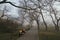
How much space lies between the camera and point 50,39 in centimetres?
943

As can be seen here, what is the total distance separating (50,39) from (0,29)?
3.35 meters

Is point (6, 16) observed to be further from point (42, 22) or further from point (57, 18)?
point (57, 18)

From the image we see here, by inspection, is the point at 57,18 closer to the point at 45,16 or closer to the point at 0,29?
the point at 45,16

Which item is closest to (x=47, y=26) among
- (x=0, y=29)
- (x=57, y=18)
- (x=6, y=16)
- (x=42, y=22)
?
(x=42, y=22)

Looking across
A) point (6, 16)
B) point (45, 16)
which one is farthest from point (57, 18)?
point (6, 16)

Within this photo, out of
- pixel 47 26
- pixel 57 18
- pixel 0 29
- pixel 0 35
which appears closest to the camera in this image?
pixel 0 35

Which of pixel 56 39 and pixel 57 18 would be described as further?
pixel 57 18

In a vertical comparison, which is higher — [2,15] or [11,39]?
[2,15]

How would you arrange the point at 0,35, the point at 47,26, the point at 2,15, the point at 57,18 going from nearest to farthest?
the point at 0,35
the point at 2,15
the point at 47,26
the point at 57,18

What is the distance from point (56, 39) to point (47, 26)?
419 centimetres

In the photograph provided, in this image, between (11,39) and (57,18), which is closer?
(11,39)

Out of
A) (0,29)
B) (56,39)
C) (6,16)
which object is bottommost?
(56,39)

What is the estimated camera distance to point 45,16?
1445cm

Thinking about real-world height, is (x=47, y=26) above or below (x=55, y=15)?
below
